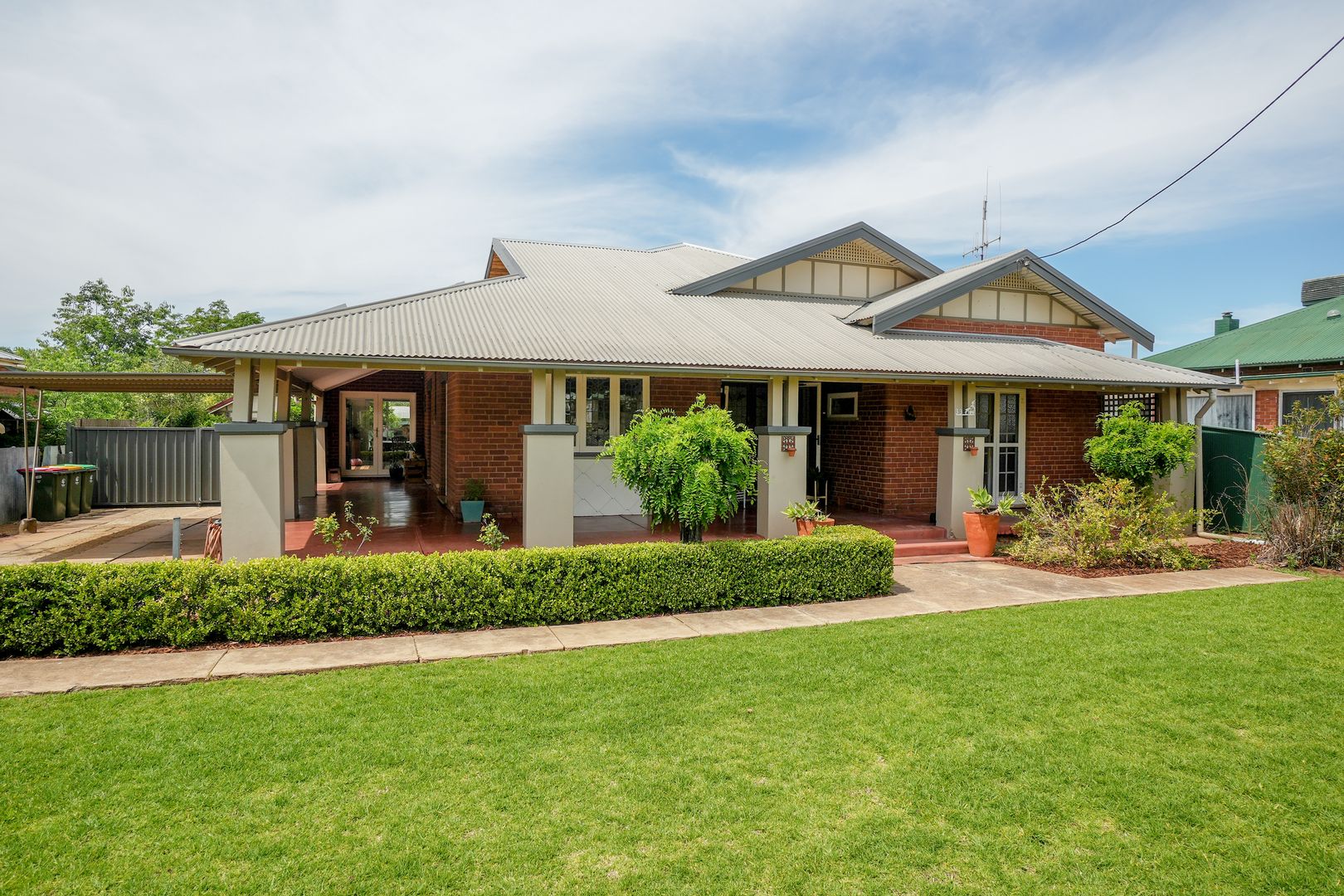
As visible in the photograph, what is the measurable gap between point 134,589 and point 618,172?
14.8 m

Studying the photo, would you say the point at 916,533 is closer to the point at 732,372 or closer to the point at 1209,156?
the point at 732,372

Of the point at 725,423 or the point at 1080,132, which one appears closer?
the point at 725,423

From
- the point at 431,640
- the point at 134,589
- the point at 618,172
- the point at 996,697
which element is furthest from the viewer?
the point at 618,172

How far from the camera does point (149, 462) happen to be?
16844 millimetres

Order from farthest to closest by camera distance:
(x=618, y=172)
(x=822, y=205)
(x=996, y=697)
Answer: (x=822, y=205)
(x=618, y=172)
(x=996, y=697)

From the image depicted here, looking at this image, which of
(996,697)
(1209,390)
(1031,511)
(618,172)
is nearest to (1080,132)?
(1209,390)

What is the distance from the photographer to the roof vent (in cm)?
2270

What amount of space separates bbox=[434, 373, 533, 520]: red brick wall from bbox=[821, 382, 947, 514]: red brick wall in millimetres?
6358

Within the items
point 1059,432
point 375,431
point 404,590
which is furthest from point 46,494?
point 1059,432

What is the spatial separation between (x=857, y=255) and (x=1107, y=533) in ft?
25.6

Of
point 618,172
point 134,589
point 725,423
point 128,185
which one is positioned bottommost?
point 134,589

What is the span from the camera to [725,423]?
831cm

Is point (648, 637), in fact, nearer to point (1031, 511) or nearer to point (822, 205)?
point (1031, 511)

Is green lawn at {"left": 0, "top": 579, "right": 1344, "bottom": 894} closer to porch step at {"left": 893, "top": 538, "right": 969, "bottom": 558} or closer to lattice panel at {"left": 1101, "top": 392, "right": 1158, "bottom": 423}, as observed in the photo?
porch step at {"left": 893, "top": 538, "right": 969, "bottom": 558}
